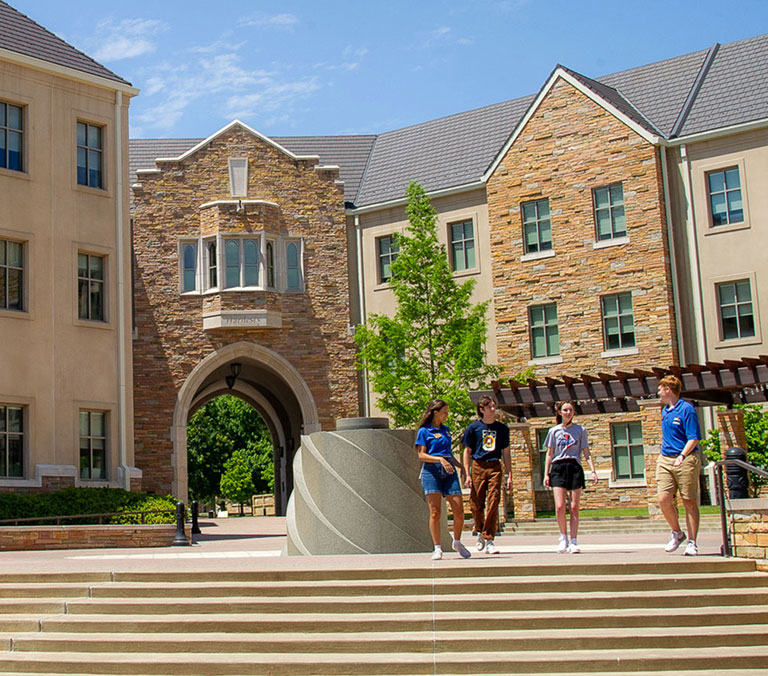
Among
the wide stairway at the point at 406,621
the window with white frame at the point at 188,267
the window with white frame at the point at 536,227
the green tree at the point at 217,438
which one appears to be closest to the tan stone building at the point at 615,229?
the window with white frame at the point at 536,227

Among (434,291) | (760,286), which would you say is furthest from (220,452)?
(760,286)

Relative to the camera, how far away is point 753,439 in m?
27.5

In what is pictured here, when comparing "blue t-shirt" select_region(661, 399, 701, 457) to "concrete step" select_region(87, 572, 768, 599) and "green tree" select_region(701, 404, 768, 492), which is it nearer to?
"concrete step" select_region(87, 572, 768, 599)

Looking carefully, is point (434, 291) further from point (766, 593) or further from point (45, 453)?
point (766, 593)

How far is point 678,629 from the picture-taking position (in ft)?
31.1

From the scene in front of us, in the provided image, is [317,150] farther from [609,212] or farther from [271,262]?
[609,212]

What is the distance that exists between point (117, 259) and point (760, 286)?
17.1m

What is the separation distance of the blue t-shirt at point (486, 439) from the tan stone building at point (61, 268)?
15.4 meters

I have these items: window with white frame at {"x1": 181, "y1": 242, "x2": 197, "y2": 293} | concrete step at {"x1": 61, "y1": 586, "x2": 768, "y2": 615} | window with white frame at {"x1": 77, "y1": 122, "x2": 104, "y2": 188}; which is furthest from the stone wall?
window with white frame at {"x1": 181, "y1": 242, "x2": 197, "y2": 293}

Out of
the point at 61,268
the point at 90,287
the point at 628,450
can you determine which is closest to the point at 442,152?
the point at 628,450

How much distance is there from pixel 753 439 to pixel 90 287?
1700cm

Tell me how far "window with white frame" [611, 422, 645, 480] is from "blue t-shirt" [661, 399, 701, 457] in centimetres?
1950

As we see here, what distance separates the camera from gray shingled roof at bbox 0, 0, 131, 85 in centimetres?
2764

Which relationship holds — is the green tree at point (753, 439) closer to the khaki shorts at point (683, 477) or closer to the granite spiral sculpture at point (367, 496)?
the granite spiral sculpture at point (367, 496)
